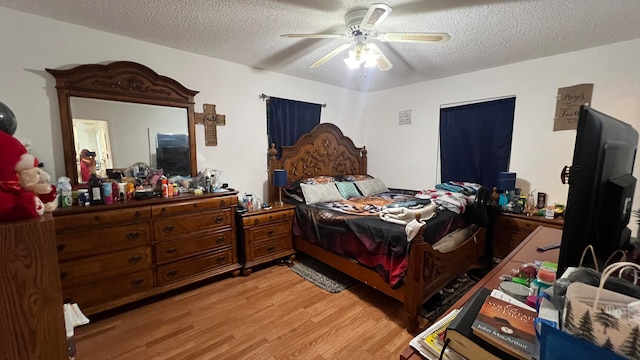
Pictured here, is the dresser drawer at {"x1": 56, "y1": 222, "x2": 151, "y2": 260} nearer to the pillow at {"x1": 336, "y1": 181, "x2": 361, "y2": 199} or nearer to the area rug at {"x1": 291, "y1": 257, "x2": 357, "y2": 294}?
the area rug at {"x1": 291, "y1": 257, "x2": 357, "y2": 294}

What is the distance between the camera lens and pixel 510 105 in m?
2.95

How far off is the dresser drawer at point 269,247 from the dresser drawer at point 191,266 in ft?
0.73

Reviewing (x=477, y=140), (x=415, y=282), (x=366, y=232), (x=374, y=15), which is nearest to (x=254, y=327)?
(x=366, y=232)

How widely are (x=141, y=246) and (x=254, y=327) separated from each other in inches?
45.3

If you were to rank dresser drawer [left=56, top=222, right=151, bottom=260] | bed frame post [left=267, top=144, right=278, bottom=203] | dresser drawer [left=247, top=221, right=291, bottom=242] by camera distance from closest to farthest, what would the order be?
dresser drawer [left=56, top=222, right=151, bottom=260]
dresser drawer [left=247, top=221, right=291, bottom=242]
bed frame post [left=267, top=144, right=278, bottom=203]

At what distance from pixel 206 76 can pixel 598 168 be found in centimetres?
308

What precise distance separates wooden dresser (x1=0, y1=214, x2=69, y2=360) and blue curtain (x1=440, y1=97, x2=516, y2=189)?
371 cm

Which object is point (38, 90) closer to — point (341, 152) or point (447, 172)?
point (341, 152)

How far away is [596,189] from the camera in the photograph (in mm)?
697

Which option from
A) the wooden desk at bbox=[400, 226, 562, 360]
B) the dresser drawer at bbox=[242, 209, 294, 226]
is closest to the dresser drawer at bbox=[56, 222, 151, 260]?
the dresser drawer at bbox=[242, 209, 294, 226]

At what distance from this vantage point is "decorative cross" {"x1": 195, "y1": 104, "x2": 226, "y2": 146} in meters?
2.79

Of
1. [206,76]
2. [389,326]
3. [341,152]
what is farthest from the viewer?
[341,152]

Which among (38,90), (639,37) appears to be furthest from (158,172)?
(639,37)

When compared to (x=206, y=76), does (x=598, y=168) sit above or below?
below
